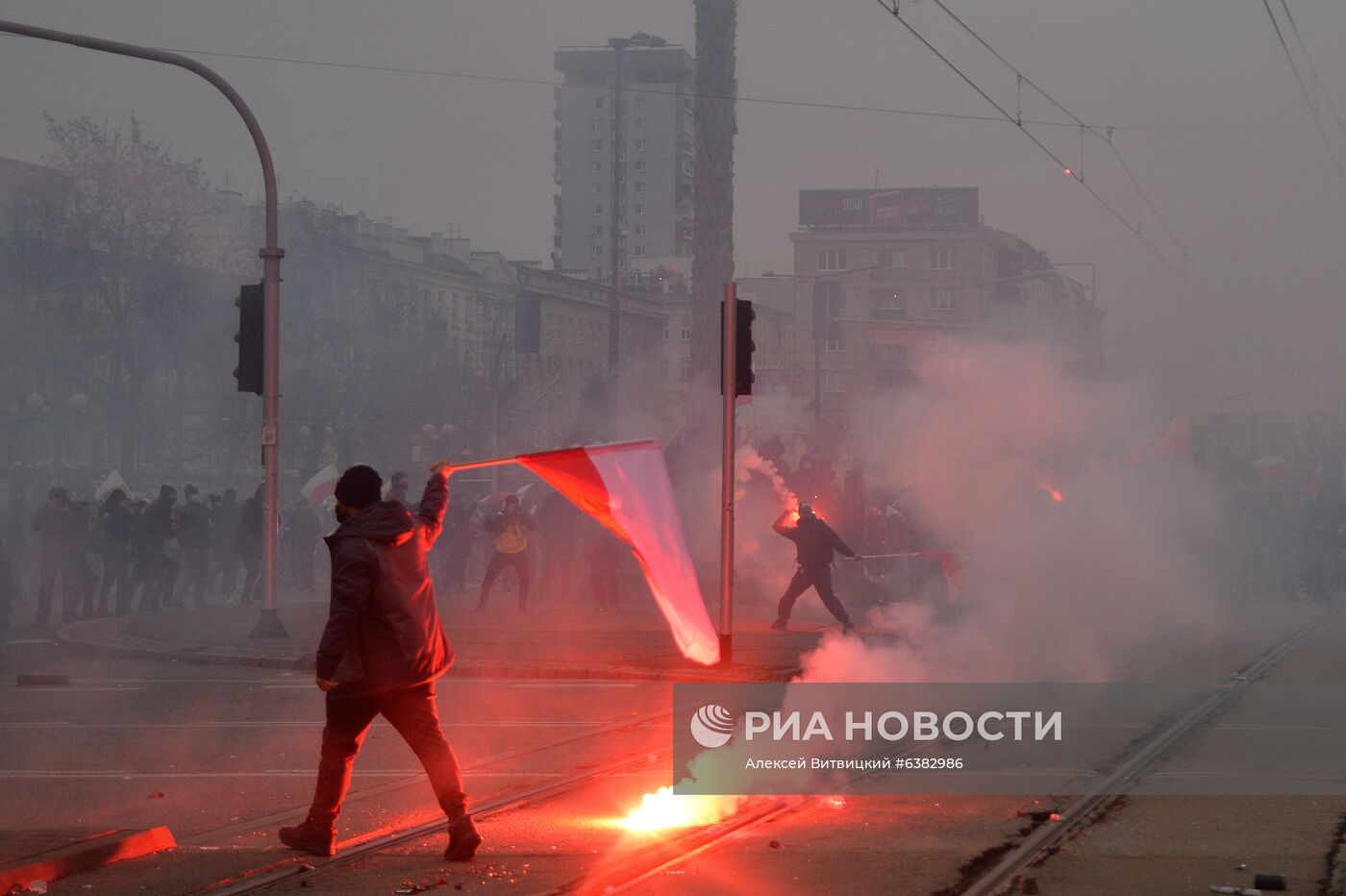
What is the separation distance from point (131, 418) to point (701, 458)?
20.0 m

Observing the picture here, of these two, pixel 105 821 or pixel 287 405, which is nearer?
pixel 105 821

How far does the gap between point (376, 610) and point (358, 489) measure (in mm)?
559

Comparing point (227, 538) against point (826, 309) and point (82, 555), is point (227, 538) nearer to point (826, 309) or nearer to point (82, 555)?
point (82, 555)

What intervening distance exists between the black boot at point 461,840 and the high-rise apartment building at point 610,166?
145977 mm

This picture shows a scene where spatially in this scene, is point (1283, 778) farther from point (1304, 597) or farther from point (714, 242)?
point (1304, 597)

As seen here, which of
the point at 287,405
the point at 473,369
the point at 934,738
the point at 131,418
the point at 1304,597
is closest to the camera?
the point at 934,738

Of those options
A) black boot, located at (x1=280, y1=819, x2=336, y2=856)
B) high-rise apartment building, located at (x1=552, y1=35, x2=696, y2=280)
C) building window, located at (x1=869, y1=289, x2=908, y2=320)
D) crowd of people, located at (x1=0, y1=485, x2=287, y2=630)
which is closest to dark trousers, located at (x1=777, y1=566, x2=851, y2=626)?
crowd of people, located at (x1=0, y1=485, x2=287, y2=630)

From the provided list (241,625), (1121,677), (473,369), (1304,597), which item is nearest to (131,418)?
(473,369)

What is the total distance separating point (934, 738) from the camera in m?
11.2

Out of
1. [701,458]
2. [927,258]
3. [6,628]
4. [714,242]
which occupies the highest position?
[927,258]

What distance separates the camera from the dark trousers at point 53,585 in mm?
22578

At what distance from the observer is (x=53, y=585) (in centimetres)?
2294

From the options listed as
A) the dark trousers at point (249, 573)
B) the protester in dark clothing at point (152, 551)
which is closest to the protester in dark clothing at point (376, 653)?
the protester in dark clothing at point (152, 551)

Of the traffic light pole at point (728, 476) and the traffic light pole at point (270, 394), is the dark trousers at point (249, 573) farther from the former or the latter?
the traffic light pole at point (728, 476)
